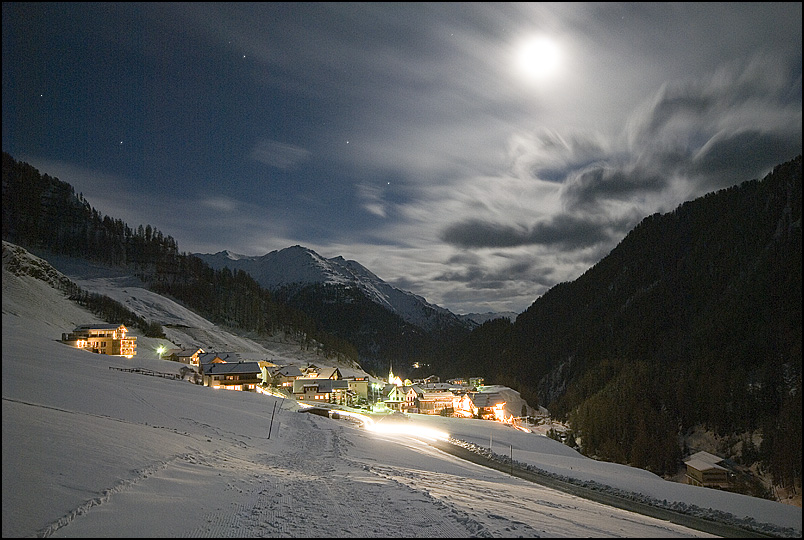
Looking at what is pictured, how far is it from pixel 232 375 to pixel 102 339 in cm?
1627

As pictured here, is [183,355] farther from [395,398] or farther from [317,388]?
[395,398]

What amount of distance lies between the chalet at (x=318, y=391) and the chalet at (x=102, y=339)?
2343 cm

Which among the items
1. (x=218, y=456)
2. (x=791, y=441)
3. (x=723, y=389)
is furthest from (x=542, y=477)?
(x=723, y=389)

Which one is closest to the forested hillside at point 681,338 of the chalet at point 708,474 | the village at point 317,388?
the chalet at point 708,474

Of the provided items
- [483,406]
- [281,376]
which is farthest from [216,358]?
[483,406]

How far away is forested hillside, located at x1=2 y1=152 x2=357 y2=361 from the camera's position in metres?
120

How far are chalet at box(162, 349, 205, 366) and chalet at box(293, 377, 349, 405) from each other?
649 inches

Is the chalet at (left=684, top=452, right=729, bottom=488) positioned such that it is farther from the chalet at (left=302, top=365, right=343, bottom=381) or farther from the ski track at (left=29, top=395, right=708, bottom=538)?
the chalet at (left=302, top=365, right=343, bottom=381)

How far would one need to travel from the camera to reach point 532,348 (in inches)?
5290

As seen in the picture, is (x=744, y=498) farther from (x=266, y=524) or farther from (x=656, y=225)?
(x=656, y=225)

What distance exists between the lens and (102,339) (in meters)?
52.0

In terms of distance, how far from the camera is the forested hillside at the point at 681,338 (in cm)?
4494

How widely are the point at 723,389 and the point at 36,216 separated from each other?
15670 cm

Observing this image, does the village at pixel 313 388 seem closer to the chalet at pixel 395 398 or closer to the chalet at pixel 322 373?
the chalet at pixel 395 398
